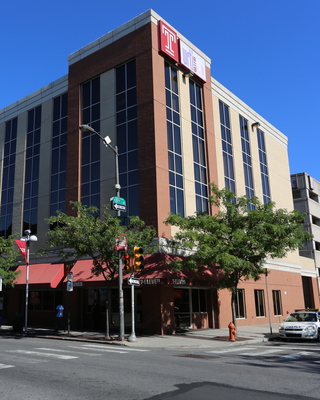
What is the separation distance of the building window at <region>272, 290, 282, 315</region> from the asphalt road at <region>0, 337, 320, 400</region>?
20.3 metres

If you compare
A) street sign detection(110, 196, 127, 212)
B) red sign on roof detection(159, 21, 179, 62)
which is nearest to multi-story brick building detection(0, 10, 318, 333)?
red sign on roof detection(159, 21, 179, 62)

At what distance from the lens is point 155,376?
937cm

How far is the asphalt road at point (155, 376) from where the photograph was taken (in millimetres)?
7539

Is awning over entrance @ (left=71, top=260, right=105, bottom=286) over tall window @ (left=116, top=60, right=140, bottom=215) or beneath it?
beneath

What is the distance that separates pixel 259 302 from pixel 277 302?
3.08 meters

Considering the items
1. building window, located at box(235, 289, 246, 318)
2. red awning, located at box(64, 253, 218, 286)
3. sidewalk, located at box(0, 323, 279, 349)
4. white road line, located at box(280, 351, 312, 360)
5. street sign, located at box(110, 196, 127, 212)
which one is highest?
street sign, located at box(110, 196, 127, 212)

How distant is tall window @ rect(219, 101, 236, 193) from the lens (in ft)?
103

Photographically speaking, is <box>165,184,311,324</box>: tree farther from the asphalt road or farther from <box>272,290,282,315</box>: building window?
<box>272,290,282,315</box>: building window

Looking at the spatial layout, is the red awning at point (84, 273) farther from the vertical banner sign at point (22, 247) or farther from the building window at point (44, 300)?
the building window at point (44, 300)

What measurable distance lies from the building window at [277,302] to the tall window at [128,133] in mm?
15911

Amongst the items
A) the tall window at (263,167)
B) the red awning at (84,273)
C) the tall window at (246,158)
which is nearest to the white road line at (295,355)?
the red awning at (84,273)

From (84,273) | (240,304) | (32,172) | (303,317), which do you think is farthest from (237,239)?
(32,172)

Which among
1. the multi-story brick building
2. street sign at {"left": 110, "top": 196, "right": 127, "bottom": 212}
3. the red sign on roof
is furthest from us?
the red sign on roof

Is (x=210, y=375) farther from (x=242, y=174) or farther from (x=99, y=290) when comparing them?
(x=242, y=174)
